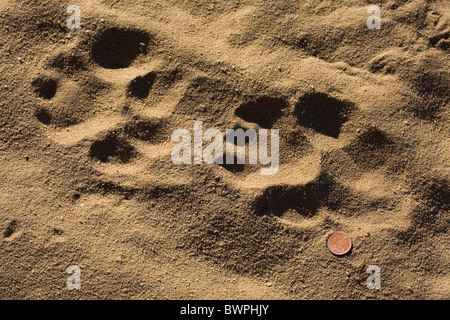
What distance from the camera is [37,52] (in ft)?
7.59

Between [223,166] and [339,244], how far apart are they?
620mm

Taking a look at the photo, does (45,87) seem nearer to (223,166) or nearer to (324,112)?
(223,166)

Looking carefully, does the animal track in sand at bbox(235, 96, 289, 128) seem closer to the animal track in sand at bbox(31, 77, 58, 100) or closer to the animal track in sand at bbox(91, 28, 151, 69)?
the animal track in sand at bbox(91, 28, 151, 69)

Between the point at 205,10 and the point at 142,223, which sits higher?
the point at 205,10

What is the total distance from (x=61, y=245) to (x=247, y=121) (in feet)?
3.29

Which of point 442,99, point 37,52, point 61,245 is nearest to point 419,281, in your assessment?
point 442,99

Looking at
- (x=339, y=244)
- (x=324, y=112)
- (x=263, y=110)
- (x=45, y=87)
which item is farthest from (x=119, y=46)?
(x=339, y=244)

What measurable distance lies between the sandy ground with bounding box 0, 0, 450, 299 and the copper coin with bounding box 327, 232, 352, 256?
3 cm

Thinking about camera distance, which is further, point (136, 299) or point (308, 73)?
point (308, 73)

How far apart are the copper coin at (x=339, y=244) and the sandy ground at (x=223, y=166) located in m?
0.03

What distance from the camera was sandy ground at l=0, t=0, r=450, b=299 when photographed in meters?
2.12

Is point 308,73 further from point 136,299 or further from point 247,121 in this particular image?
point 136,299

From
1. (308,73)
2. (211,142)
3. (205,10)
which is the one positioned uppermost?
(205,10)

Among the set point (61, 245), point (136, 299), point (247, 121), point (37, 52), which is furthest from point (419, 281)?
point (37, 52)
